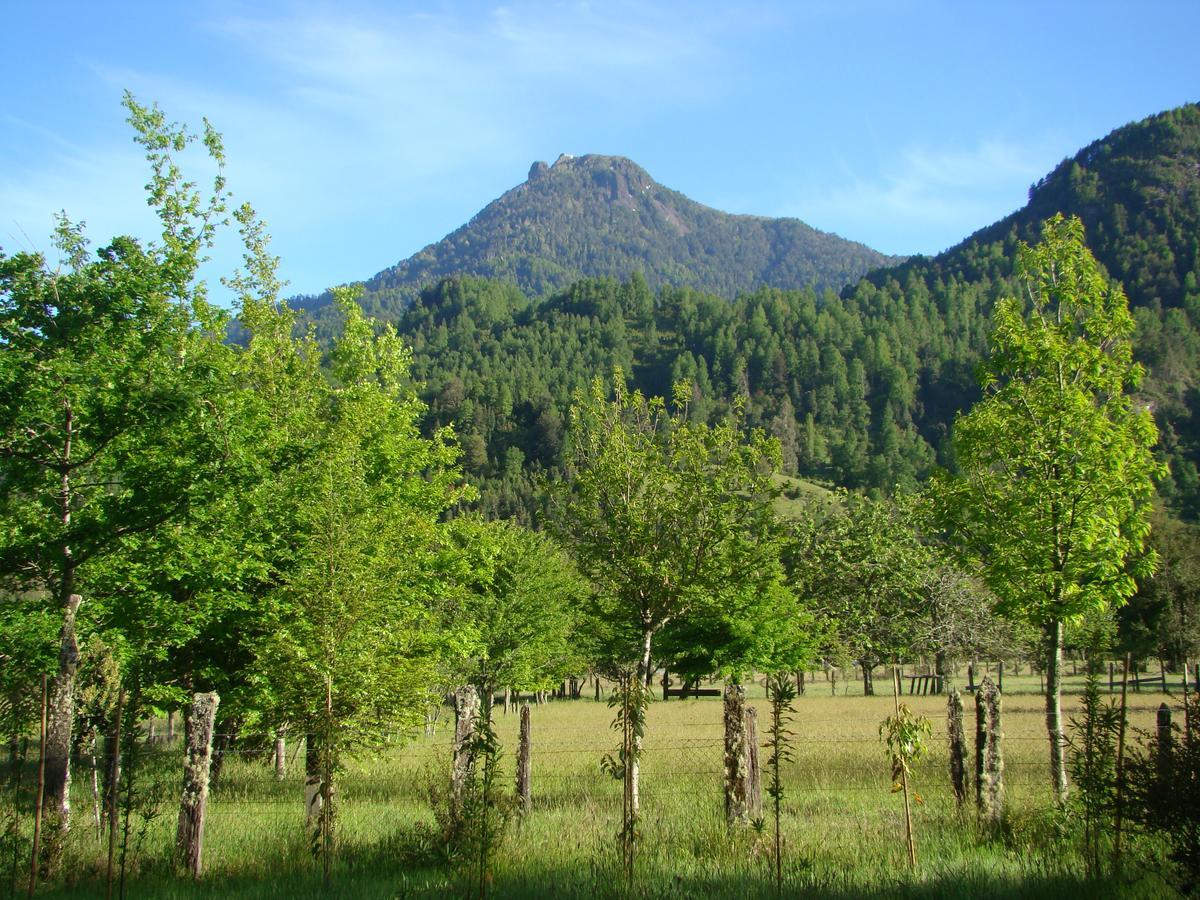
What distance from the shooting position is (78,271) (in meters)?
14.6

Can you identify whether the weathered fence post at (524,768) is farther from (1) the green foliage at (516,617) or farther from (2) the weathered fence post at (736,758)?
(1) the green foliage at (516,617)

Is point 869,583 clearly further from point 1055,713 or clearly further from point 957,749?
point 957,749

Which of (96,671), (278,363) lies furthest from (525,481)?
(96,671)

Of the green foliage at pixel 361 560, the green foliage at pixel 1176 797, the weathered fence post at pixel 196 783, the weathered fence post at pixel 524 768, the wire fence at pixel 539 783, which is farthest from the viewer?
the weathered fence post at pixel 524 768

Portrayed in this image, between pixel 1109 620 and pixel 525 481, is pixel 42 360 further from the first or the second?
pixel 525 481

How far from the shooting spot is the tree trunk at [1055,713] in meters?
12.3

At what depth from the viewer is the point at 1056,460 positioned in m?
14.0

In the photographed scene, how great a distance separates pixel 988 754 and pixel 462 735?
673cm

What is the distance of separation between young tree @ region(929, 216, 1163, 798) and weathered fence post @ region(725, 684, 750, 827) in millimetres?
4855

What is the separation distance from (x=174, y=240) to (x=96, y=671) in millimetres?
8884

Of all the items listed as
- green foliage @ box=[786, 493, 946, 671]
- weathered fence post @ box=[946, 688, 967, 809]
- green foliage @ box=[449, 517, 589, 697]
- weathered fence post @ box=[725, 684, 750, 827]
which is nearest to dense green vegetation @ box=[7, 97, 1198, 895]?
weathered fence post @ box=[725, 684, 750, 827]

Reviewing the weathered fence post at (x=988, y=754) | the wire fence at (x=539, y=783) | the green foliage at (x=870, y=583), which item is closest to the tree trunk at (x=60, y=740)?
A: the wire fence at (x=539, y=783)

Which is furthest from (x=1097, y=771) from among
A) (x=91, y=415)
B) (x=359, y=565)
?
(x=91, y=415)

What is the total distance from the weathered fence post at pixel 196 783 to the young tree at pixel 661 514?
727 centimetres
